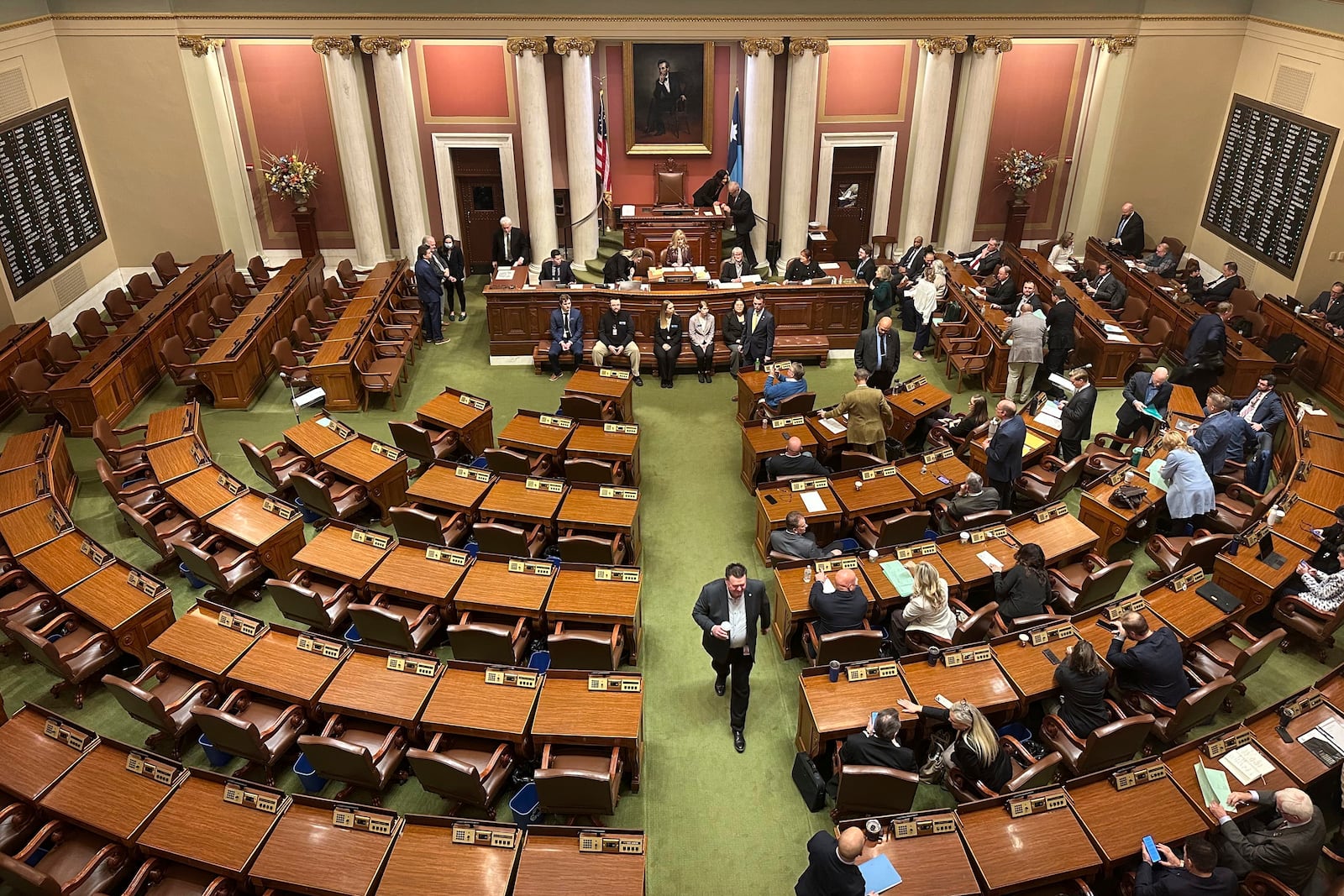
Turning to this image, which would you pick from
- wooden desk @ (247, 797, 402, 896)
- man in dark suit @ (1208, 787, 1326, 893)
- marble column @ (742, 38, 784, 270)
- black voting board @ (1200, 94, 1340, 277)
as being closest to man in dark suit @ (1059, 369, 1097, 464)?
man in dark suit @ (1208, 787, 1326, 893)

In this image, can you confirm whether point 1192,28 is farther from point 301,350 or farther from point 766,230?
point 301,350

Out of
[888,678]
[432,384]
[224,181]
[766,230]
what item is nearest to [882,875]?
[888,678]

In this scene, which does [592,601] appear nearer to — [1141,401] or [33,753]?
[33,753]

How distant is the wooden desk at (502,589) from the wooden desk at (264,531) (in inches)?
83.6

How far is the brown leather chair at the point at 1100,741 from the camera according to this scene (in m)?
7.28

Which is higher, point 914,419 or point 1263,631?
point 914,419

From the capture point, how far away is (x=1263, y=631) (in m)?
9.77

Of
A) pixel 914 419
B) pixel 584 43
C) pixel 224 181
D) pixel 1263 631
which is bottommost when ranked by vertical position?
pixel 1263 631

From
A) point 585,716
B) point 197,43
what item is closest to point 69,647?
point 585,716

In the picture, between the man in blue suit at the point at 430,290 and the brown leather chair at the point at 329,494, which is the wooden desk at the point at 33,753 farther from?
the man in blue suit at the point at 430,290

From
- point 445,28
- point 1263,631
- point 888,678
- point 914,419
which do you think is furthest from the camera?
point 445,28

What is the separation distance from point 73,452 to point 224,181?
7.14m

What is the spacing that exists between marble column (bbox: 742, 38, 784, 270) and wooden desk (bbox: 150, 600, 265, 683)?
12.8 meters

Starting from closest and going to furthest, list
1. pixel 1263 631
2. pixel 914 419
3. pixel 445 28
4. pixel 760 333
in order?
1. pixel 1263 631
2. pixel 914 419
3. pixel 760 333
4. pixel 445 28
